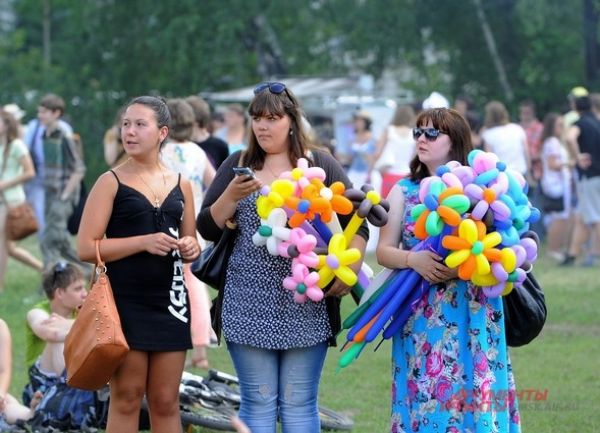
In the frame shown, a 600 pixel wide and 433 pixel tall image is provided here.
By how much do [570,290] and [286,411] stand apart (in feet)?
28.1

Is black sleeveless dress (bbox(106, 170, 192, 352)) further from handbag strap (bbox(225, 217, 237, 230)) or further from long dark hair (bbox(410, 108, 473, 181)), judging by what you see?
long dark hair (bbox(410, 108, 473, 181))

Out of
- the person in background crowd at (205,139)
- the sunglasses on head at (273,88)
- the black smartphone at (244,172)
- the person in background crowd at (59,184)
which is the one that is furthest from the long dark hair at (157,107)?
the person in background crowd at (59,184)

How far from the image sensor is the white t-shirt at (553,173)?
56.3ft

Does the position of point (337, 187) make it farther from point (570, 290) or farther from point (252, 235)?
point (570, 290)

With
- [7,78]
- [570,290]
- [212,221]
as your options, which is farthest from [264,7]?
[212,221]

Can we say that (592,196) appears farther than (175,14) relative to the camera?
No

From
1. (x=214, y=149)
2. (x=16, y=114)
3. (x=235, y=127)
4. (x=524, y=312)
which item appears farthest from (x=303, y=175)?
(x=16, y=114)

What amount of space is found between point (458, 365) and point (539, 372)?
3837mm

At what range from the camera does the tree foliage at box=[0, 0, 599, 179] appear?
84.2 ft

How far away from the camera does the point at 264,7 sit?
26422mm

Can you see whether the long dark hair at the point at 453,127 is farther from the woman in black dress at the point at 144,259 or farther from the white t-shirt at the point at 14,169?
the white t-shirt at the point at 14,169

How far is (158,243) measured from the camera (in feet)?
18.2

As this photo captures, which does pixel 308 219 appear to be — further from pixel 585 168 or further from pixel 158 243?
pixel 585 168

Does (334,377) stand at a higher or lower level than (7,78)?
lower
